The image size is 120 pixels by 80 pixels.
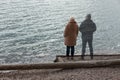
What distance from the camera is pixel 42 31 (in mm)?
32531

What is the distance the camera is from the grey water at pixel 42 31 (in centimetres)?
2522

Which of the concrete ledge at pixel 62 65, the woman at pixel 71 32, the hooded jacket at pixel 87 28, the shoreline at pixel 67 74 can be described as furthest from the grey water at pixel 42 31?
the concrete ledge at pixel 62 65

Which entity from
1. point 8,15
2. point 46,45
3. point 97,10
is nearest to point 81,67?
point 46,45

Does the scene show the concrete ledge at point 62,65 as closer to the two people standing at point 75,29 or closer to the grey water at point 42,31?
the two people standing at point 75,29

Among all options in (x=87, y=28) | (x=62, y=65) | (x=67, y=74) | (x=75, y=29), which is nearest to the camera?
(x=67, y=74)

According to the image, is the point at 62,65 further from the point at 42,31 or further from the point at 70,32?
the point at 42,31

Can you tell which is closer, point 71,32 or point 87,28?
point 71,32

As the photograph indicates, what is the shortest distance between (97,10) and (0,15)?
13255 millimetres

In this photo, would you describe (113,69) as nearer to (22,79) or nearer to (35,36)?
(22,79)

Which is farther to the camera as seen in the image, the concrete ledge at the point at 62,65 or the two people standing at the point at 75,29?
the two people standing at the point at 75,29

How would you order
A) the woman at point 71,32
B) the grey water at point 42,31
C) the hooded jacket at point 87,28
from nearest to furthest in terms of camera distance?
the woman at point 71,32 < the hooded jacket at point 87,28 < the grey water at point 42,31

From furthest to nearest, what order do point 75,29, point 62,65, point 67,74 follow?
point 75,29 → point 62,65 → point 67,74

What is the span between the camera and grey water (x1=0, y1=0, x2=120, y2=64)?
25219 mm

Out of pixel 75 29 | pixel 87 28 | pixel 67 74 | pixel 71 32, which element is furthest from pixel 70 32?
pixel 67 74
